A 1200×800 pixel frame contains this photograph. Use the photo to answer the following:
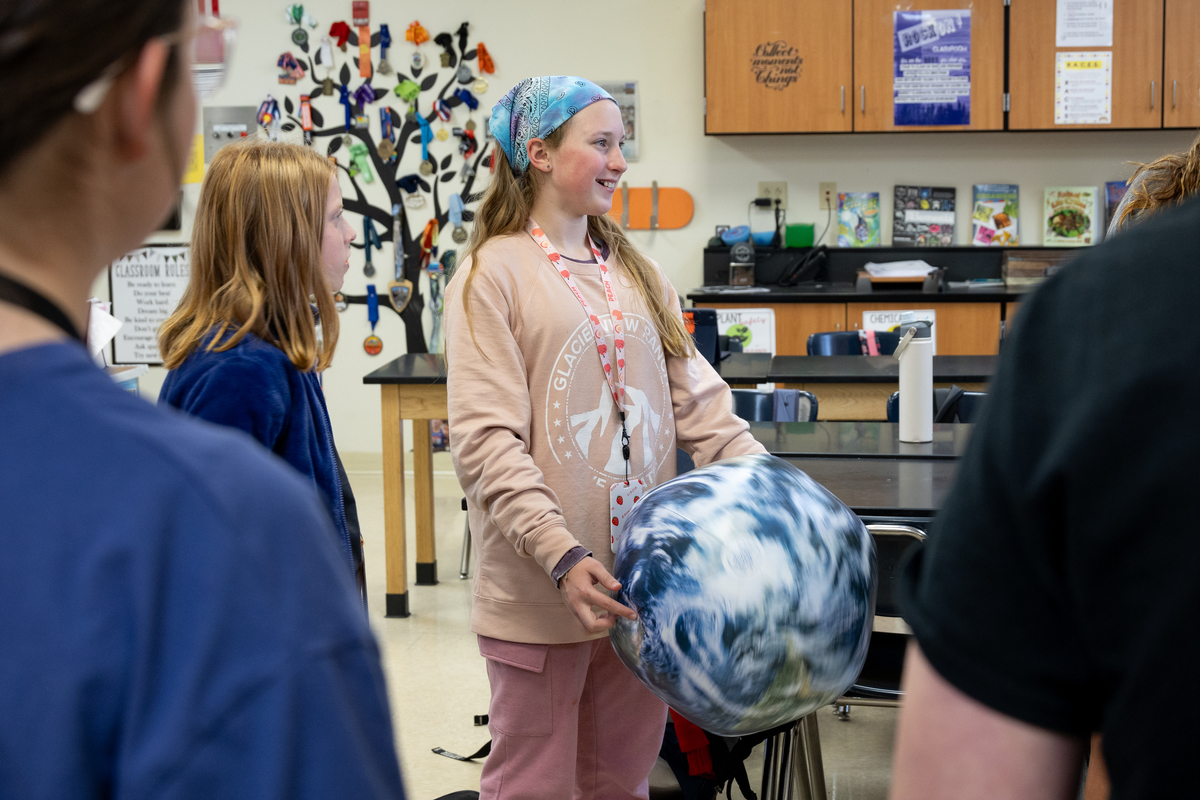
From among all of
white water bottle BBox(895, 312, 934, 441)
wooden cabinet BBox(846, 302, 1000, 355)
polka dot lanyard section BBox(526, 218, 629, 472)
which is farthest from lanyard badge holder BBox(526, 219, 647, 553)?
wooden cabinet BBox(846, 302, 1000, 355)

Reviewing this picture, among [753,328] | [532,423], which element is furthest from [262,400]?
[753,328]

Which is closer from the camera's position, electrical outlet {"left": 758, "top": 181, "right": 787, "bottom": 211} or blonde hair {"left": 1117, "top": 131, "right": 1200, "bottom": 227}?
blonde hair {"left": 1117, "top": 131, "right": 1200, "bottom": 227}

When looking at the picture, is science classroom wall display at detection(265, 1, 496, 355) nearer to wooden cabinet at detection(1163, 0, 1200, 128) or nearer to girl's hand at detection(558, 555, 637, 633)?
wooden cabinet at detection(1163, 0, 1200, 128)

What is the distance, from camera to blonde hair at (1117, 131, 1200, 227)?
1633 mm

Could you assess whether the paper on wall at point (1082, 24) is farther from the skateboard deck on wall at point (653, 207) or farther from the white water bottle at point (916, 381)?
the white water bottle at point (916, 381)

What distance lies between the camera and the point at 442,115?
568 centimetres

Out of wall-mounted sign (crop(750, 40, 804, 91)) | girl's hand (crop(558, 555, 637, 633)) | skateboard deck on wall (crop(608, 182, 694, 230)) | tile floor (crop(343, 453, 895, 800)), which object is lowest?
tile floor (crop(343, 453, 895, 800))

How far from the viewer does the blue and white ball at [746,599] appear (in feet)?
3.94

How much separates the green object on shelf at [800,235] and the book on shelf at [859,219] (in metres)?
0.18

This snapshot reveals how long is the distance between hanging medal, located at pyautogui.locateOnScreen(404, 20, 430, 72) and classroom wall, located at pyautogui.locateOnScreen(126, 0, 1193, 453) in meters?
0.04

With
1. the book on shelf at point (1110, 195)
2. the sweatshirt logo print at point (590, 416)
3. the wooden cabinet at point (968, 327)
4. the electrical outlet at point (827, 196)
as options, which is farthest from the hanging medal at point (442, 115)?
the sweatshirt logo print at point (590, 416)

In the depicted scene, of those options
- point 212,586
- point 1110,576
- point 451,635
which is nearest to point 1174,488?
point 1110,576

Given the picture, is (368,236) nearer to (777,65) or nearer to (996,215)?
(777,65)

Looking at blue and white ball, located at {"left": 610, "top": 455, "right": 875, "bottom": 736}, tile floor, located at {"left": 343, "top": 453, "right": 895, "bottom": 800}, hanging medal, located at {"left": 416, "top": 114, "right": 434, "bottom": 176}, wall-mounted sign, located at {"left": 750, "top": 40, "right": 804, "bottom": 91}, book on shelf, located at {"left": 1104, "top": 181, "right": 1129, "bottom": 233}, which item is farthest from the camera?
hanging medal, located at {"left": 416, "top": 114, "right": 434, "bottom": 176}
